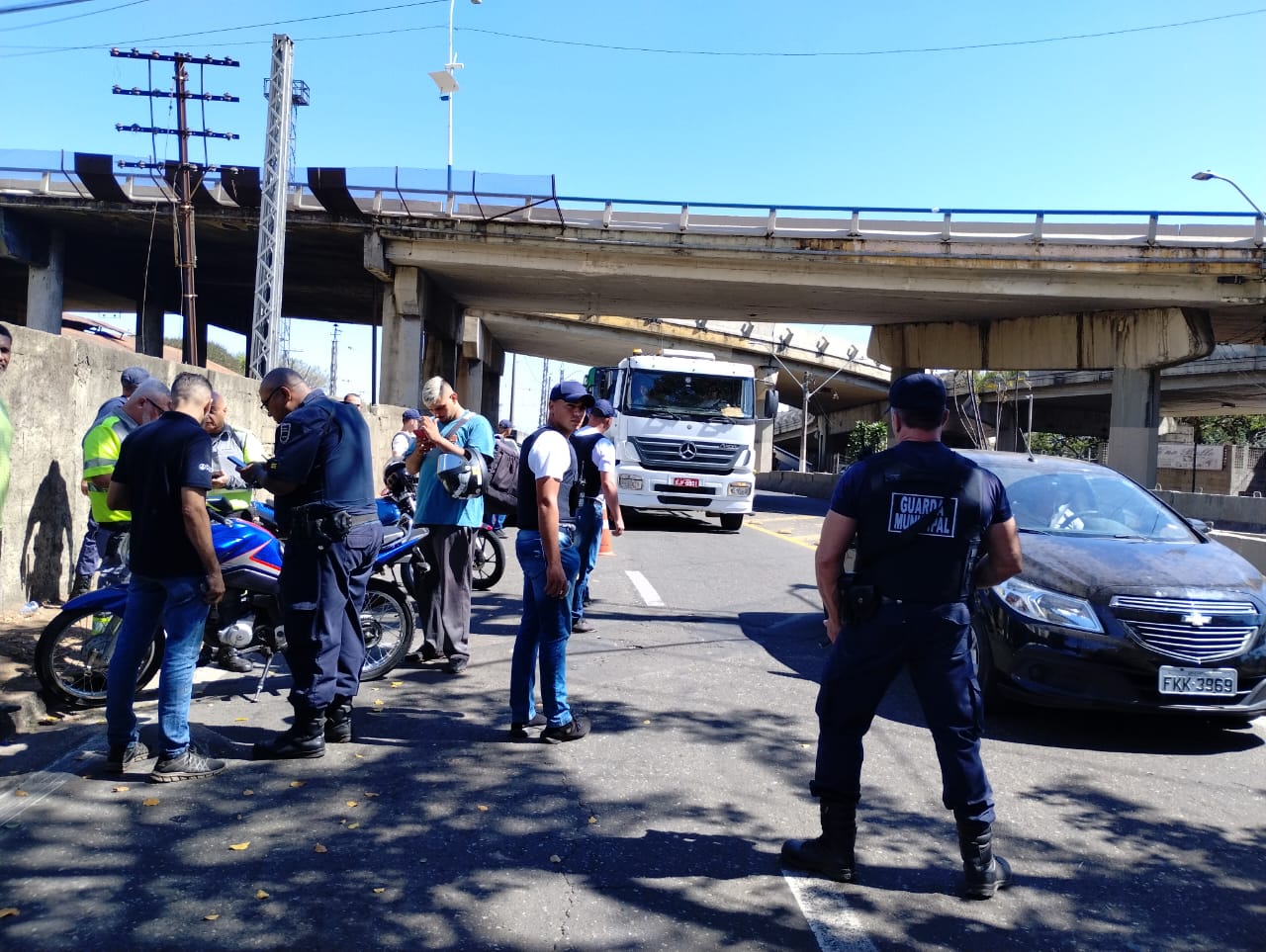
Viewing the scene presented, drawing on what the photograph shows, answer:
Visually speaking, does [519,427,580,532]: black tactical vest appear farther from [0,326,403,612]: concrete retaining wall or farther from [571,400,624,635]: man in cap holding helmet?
[0,326,403,612]: concrete retaining wall

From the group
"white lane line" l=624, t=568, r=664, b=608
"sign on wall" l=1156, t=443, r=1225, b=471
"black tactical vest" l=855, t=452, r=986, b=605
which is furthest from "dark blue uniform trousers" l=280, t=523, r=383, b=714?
"sign on wall" l=1156, t=443, r=1225, b=471

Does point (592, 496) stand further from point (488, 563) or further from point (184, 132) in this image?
point (184, 132)

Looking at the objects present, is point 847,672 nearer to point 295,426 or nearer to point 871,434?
point 295,426

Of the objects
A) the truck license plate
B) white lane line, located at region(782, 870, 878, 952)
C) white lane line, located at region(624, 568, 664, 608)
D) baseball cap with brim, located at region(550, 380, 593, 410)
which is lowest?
white lane line, located at region(782, 870, 878, 952)

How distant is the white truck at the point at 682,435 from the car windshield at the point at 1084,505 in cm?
1011

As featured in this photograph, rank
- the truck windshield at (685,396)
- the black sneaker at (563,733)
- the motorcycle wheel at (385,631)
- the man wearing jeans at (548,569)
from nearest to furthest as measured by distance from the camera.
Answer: the man wearing jeans at (548,569), the black sneaker at (563,733), the motorcycle wheel at (385,631), the truck windshield at (685,396)

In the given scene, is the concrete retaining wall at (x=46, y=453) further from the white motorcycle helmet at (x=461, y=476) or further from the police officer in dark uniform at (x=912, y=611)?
the police officer in dark uniform at (x=912, y=611)

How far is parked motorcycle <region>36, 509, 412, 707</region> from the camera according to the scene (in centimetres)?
554

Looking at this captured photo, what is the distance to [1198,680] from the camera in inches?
215

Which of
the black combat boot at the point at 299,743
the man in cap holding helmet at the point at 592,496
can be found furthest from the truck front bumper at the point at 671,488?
the black combat boot at the point at 299,743

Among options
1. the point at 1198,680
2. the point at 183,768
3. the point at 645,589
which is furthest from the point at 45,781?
the point at 645,589

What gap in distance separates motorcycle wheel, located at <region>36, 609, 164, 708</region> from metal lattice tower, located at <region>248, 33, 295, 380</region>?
14502mm

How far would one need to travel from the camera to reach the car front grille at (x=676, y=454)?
687 inches

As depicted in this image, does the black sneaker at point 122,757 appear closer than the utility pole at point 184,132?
Yes
